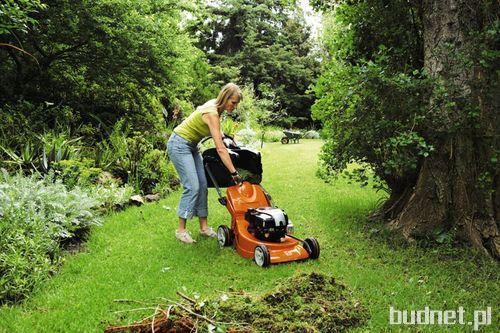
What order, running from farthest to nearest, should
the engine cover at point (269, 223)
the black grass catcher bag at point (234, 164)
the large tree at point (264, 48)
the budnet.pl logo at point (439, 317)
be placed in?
the large tree at point (264, 48) → the black grass catcher bag at point (234, 164) → the engine cover at point (269, 223) → the budnet.pl logo at point (439, 317)

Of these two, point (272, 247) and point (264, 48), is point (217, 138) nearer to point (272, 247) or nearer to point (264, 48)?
point (272, 247)

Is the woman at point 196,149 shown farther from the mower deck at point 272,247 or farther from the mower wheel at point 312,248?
the mower wheel at point 312,248

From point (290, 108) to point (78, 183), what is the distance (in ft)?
84.5

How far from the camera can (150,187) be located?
311 inches

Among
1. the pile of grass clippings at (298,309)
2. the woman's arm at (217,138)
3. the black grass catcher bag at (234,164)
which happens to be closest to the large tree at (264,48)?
the black grass catcher bag at (234,164)

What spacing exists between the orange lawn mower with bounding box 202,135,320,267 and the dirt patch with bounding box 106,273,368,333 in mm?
849

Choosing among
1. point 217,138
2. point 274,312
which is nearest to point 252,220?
point 217,138

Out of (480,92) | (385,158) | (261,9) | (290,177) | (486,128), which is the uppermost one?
(261,9)

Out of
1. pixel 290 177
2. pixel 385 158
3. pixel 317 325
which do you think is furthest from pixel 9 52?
pixel 317 325

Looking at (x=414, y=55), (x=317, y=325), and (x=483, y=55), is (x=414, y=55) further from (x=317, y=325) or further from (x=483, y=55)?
(x=317, y=325)

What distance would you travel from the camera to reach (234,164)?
17.6 feet

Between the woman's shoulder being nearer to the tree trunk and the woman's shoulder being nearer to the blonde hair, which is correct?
the blonde hair

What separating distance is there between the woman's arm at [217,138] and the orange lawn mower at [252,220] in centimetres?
35

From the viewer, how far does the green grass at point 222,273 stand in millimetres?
3418
